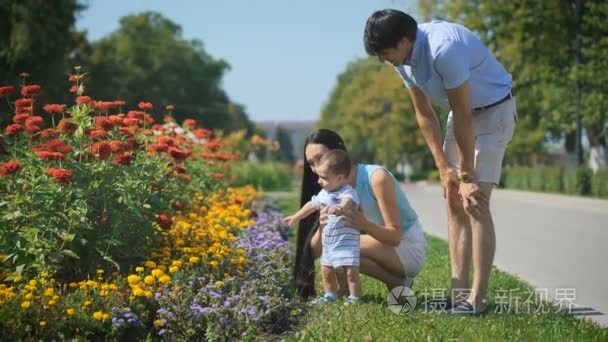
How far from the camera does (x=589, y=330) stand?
4.53 m

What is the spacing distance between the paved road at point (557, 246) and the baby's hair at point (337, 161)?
1.95 metres

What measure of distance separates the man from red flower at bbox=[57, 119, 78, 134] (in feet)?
6.64

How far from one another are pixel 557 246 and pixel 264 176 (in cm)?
2145

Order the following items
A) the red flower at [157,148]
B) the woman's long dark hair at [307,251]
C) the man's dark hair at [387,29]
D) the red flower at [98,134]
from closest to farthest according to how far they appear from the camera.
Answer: the man's dark hair at [387,29] < the red flower at [98,134] < the woman's long dark hair at [307,251] < the red flower at [157,148]

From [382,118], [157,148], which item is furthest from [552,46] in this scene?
[382,118]

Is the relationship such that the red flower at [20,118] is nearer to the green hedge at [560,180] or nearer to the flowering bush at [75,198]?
the flowering bush at [75,198]

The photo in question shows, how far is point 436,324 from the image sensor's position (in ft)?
14.9

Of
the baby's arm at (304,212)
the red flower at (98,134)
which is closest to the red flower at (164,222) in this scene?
the red flower at (98,134)

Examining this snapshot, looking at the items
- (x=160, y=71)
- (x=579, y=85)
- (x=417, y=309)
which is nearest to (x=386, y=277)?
(x=417, y=309)

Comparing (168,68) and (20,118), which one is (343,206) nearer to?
(20,118)

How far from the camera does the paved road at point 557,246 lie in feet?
23.7

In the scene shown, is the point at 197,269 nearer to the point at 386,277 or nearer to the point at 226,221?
the point at 386,277

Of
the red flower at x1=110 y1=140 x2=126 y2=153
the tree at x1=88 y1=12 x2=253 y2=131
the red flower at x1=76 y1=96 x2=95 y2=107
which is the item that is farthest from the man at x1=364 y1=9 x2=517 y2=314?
the tree at x1=88 y1=12 x2=253 y2=131

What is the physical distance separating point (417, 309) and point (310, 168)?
1255mm
